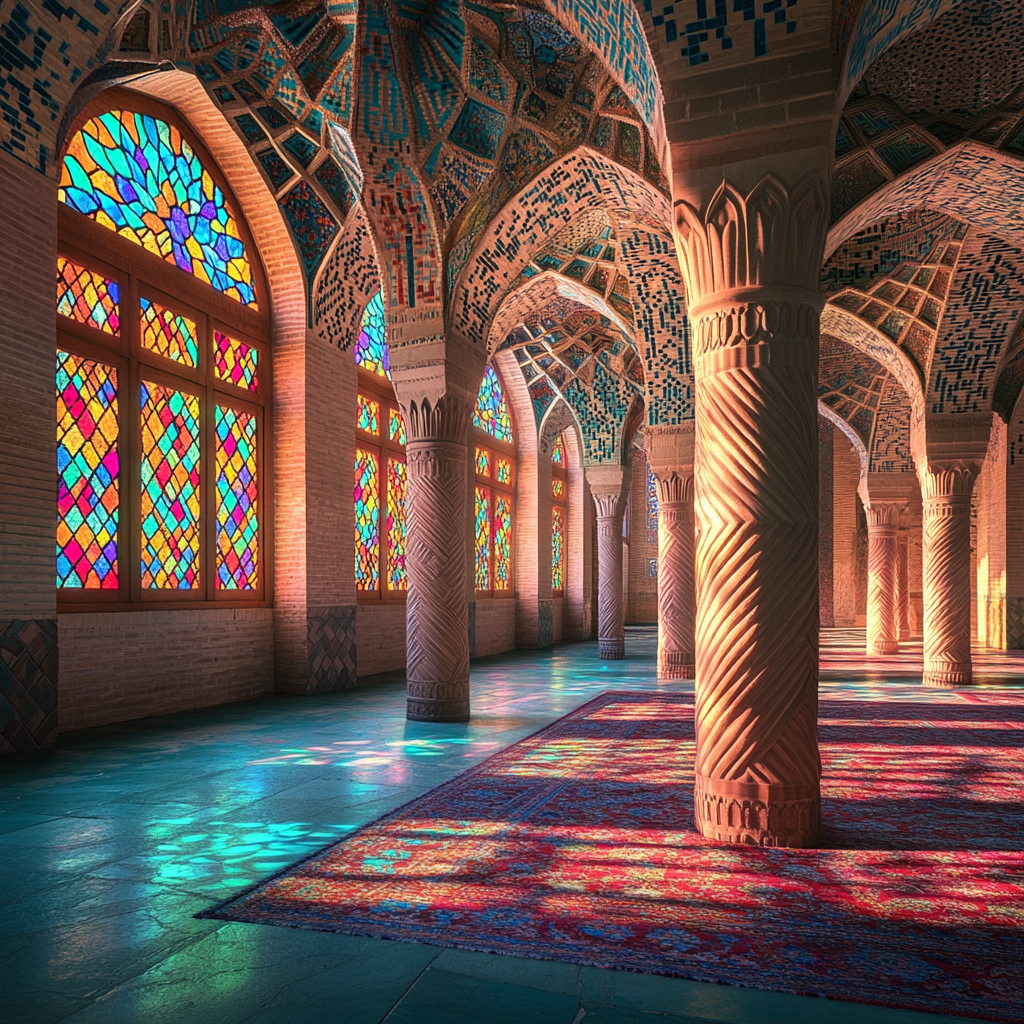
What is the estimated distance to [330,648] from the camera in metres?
10.6

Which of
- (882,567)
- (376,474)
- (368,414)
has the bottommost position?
(882,567)

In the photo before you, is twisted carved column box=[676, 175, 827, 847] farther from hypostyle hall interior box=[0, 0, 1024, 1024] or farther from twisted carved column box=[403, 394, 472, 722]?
twisted carved column box=[403, 394, 472, 722]

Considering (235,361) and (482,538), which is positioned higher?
(235,361)

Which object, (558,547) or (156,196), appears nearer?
(156,196)

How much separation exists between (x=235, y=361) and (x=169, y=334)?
1128 mm

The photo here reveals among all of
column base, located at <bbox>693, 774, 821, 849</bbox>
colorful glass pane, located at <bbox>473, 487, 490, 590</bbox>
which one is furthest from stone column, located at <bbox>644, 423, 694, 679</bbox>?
column base, located at <bbox>693, 774, 821, 849</bbox>

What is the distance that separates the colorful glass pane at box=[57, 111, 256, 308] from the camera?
25.8 feet

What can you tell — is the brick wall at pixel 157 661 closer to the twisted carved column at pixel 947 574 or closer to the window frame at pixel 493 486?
the window frame at pixel 493 486

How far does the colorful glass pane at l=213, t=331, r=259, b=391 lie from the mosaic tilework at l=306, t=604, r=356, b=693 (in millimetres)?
2731

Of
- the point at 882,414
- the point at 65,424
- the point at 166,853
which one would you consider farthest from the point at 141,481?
the point at 882,414

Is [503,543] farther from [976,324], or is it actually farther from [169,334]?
[169,334]

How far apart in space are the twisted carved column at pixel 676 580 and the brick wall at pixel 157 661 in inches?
212

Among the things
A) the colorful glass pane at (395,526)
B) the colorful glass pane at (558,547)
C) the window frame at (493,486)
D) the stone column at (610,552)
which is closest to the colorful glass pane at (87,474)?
the colorful glass pane at (395,526)

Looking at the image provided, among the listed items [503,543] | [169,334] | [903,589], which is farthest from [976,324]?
[903,589]
